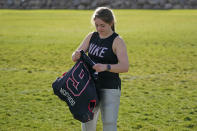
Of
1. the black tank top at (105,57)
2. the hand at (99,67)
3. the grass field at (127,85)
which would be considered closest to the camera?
the hand at (99,67)

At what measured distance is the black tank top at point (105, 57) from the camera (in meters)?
3.74

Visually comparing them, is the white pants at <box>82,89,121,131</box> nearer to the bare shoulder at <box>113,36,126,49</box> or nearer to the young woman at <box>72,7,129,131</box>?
the young woman at <box>72,7,129,131</box>

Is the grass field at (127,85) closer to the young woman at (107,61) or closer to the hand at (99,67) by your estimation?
the young woman at (107,61)

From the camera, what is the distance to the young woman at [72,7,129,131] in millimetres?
3654

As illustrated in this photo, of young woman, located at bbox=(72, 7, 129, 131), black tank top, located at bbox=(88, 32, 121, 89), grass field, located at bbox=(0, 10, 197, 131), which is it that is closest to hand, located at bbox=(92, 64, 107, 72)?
young woman, located at bbox=(72, 7, 129, 131)

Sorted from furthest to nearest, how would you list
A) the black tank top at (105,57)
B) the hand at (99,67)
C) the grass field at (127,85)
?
the grass field at (127,85) → the black tank top at (105,57) → the hand at (99,67)

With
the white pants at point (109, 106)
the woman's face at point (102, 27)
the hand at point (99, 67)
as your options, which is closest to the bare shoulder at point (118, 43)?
the woman's face at point (102, 27)

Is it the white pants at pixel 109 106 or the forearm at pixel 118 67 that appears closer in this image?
the forearm at pixel 118 67

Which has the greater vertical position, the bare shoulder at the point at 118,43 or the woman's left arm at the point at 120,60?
the bare shoulder at the point at 118,43

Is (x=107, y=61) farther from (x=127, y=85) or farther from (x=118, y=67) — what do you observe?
(x=127, y=85)

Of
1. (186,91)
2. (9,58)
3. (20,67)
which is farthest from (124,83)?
(9,58)

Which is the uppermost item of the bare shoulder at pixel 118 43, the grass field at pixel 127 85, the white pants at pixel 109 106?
the bare shoulder at pixel 118 43

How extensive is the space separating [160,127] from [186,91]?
2488mm

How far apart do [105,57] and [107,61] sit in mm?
Answer: 59
